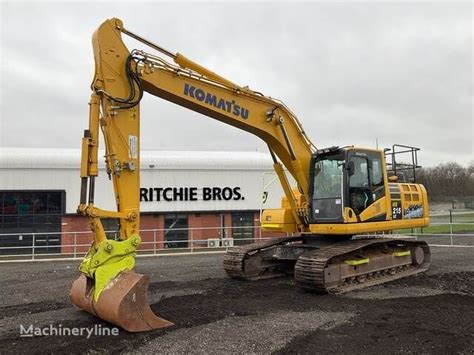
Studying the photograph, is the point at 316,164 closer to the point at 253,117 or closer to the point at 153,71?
the point at 253,117

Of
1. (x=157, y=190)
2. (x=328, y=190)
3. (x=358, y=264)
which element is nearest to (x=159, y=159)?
(x=157, y=190)

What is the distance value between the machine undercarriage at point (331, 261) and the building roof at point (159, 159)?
14019 mm

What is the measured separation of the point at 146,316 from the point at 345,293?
4491mm

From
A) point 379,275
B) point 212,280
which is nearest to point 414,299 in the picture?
point 379,275

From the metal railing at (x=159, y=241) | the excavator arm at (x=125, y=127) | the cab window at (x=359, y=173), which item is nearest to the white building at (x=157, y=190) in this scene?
the metal railing at (x=159, y=241)

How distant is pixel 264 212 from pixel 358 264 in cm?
291

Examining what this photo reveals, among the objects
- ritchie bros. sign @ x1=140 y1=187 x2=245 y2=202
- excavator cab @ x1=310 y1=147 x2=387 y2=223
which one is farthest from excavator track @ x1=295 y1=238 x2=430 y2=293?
ritchie bros. sign @ x1=140 y1=187 x2=245 y2=202

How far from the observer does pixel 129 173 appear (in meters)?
7.19

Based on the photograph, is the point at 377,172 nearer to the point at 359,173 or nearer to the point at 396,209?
the point at 359,173

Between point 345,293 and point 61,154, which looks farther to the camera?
point 61,154

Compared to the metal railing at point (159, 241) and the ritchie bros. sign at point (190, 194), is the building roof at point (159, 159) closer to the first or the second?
the ritchie bros. sign at point (190, 194)

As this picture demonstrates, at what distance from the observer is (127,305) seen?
607 centimetres

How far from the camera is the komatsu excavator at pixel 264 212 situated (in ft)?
21.3

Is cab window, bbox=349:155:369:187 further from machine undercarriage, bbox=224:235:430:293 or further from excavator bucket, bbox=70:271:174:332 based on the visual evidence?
excavator bucket, bbox=70:271:174:332
